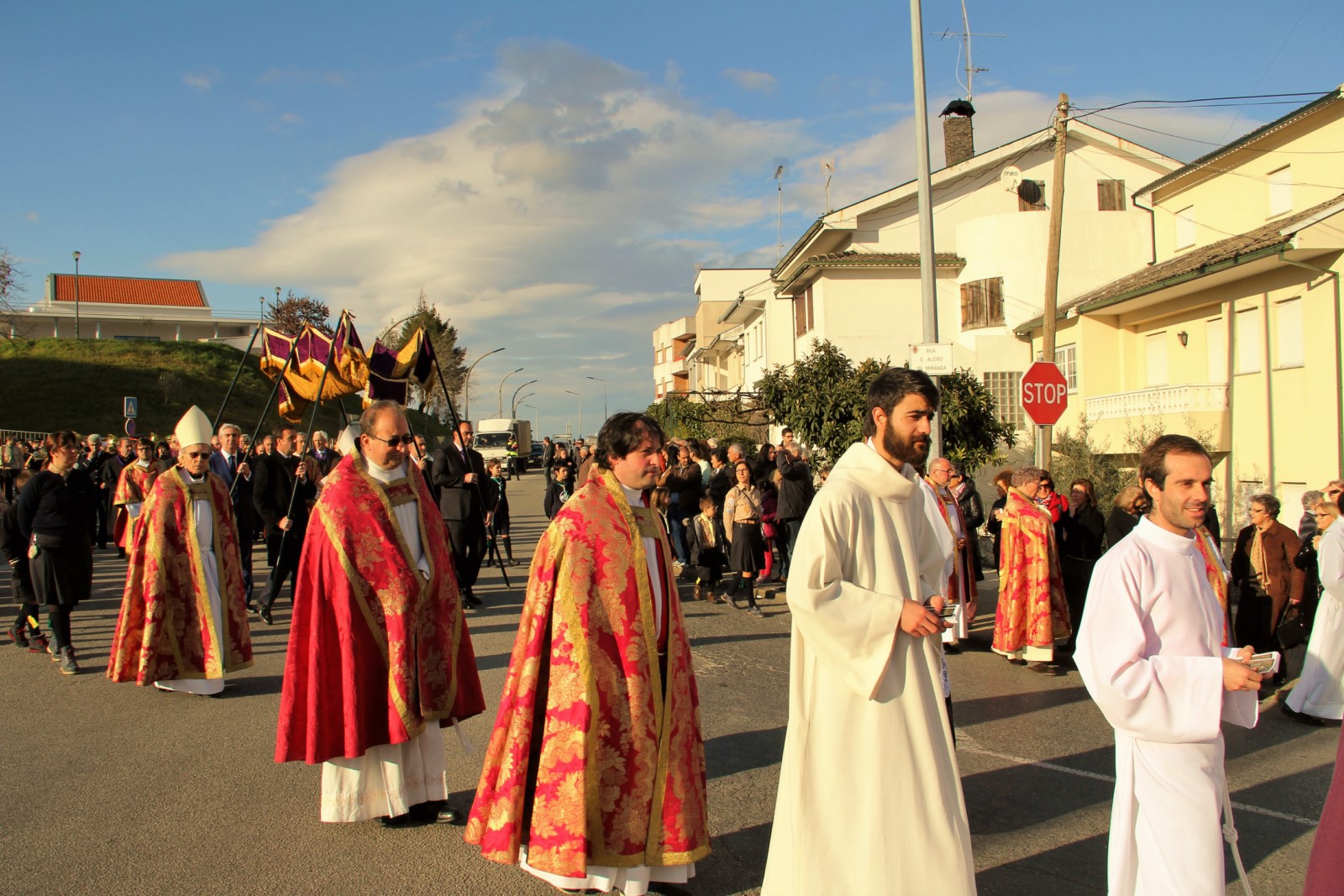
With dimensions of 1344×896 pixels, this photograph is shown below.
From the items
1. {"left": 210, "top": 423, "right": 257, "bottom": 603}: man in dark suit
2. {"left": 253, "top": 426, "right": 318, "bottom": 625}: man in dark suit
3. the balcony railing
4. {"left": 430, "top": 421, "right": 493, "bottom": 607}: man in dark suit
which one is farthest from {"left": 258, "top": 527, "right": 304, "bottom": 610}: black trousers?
the balcony railing

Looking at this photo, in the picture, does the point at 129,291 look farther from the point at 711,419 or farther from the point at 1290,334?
the point at 1290,334

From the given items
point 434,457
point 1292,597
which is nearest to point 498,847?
point 1292,597

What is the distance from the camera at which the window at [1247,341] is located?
1920 centimetres

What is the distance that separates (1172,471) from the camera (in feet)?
11.3

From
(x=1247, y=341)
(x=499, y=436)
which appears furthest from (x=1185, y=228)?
(x=499, y=436)

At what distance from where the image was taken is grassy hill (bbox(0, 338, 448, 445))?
44.2 meters

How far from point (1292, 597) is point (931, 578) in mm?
6150

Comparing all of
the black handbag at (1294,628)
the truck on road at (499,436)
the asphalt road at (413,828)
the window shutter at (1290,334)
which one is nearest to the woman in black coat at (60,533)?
the asphalt road at (413,828)

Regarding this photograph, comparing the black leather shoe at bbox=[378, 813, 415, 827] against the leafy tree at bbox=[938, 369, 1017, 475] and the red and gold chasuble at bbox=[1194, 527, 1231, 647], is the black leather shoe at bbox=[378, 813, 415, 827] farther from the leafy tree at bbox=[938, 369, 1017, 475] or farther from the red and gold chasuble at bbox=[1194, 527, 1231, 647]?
the leafy tree at bbox=[938, 369, 1017, 475]

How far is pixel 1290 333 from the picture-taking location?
18328 millimetres

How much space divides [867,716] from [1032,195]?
28128 millimetres

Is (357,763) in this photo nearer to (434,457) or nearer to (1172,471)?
(1172,471)

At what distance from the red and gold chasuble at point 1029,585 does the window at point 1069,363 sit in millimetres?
16787

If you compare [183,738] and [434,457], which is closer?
[183,738]
